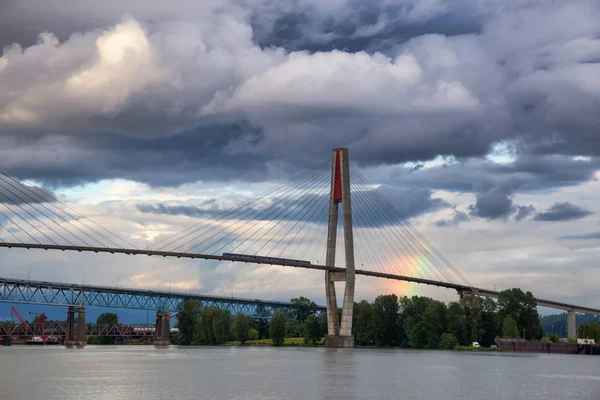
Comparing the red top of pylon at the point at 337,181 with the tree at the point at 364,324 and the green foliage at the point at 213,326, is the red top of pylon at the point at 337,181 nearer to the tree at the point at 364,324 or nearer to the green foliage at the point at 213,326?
the tree at the point at 364,324

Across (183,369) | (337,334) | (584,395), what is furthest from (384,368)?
(337,334)

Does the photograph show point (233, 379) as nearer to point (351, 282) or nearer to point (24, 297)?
point (351, 282)

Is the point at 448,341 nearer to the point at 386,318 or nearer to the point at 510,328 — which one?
the point at 510,328

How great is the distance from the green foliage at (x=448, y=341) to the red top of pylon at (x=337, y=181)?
32.9 m

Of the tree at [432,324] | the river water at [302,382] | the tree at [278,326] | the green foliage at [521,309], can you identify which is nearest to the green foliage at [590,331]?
the green foliage at [521,309]

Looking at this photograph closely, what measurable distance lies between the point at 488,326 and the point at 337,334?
27231mm

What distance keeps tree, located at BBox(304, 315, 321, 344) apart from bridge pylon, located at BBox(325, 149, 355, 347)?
3333 centimetres

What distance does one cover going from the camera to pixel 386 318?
15562 cm

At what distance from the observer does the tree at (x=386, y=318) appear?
155m

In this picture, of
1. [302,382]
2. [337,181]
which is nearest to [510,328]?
[337,181]

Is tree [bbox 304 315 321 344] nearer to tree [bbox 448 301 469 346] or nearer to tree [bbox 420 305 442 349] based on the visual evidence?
tree [bbox 420 305 442 349]

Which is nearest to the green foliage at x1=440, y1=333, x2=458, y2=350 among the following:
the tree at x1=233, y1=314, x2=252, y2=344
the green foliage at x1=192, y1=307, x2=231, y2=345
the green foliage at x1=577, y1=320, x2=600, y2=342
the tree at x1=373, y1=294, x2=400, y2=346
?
the tree at x1=373, y1=294, x2=400, y2=346

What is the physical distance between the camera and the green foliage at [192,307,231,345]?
191m

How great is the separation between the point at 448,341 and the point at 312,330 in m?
35.6
